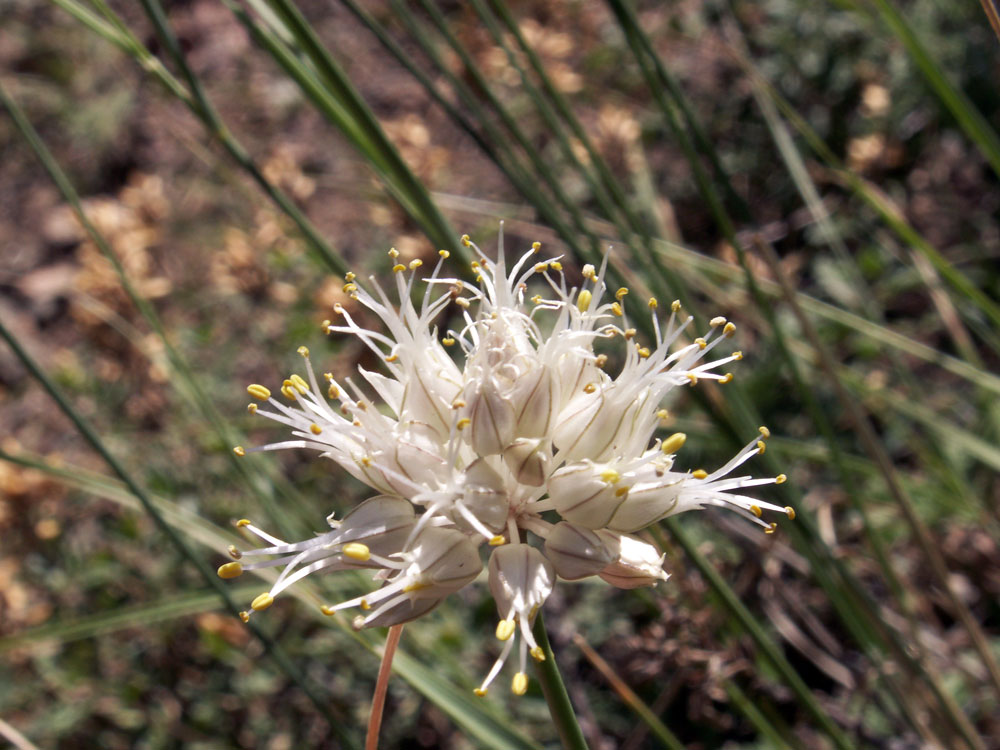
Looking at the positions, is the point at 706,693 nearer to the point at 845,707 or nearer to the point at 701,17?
the point at 845,707

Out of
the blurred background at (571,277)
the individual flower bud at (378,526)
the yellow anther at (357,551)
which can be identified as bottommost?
the blurred background at (571,277)

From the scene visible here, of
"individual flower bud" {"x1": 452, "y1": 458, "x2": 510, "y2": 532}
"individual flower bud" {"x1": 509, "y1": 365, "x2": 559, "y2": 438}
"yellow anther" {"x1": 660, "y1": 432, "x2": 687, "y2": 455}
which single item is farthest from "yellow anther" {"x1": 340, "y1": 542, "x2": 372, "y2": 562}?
"yellow anther" {"x1": 660, "y1": 432, "x2": 687, "y2": 455}

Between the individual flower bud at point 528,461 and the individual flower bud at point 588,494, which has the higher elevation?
the individual flower bud at point 528,461

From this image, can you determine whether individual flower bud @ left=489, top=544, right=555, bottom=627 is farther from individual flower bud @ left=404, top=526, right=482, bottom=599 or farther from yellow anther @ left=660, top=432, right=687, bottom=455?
yellow anther @ left=660, top=432, right=687, bottom=455

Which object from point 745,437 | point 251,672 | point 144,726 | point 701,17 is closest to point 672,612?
point 745,437

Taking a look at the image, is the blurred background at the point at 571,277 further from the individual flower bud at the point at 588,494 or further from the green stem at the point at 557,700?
the individual flower bud at the point at 588,494

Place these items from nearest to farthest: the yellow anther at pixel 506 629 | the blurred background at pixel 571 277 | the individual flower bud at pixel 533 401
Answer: the yellow anther at pixel 506 629, the individual flower bud at pixel 533 401, the blurred background at pixel 571 277

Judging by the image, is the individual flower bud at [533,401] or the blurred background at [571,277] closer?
the individual flower bud at [533,401]

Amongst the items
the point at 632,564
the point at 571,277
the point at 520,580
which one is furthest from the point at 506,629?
the point at 571,277

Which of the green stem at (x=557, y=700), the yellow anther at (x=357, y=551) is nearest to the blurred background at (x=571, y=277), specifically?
the green stem at (x=557, y=700)
